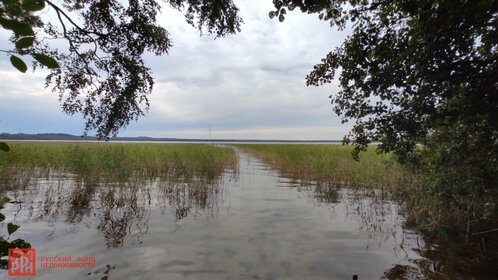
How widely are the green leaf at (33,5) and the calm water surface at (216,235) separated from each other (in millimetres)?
4961

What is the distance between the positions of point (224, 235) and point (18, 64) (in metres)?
6.78

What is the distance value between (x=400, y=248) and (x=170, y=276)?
5117mm

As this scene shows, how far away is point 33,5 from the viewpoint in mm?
1176

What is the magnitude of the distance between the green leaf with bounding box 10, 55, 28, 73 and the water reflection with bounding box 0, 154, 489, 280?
4.77 metres

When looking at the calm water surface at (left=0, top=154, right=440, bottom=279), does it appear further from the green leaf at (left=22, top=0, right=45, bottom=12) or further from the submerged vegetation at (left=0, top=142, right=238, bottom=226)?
the green leaf at (left=22, top=0, right=45, bottom=12)

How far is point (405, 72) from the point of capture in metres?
6.23

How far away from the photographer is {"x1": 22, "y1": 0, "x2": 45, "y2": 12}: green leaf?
3.76ft

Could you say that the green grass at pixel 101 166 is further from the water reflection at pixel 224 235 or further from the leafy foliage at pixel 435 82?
the leafy foliage at pixel 435 82

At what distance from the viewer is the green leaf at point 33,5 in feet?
3.76

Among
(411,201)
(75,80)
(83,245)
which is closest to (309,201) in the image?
(411,201)

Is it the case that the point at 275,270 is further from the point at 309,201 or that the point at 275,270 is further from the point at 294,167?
the point at 294,167
